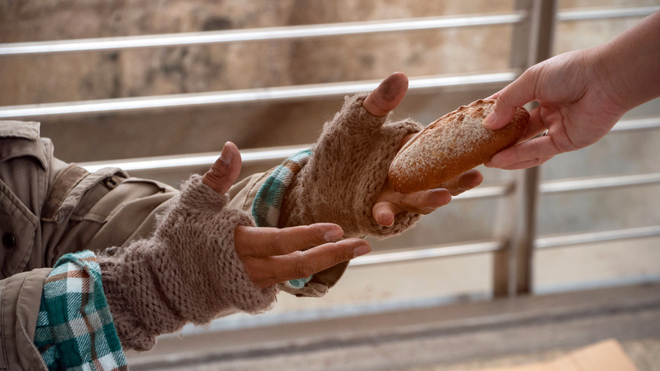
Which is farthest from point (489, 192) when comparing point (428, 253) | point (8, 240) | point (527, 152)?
point (8, 240)

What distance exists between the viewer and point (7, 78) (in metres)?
1.92

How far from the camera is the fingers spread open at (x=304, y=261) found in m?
0.70

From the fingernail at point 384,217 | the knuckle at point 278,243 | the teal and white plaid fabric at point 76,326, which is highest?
the fingernail at point 384,217

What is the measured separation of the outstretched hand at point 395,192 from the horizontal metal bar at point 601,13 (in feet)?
5.06

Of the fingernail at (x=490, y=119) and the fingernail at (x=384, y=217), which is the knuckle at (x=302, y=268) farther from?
the fingernail at (x=490, y=119)

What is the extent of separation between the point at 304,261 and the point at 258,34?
1.46 meters

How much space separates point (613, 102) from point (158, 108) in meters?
1.64

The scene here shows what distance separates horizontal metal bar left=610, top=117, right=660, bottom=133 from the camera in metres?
2.29

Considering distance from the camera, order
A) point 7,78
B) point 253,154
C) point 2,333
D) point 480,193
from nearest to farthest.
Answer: point 2,333
point 7,78
point 253,154
point 480,193

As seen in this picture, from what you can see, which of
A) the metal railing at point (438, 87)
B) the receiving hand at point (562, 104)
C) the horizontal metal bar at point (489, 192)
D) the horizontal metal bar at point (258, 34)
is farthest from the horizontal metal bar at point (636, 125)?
the receiving hand at point (562, 104)

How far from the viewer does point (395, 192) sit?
850 millimetres

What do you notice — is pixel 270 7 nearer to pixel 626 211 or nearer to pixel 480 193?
pixel 480 193

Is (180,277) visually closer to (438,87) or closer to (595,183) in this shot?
(438,87)

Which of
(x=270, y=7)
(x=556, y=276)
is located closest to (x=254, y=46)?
(x=270, y=7)
